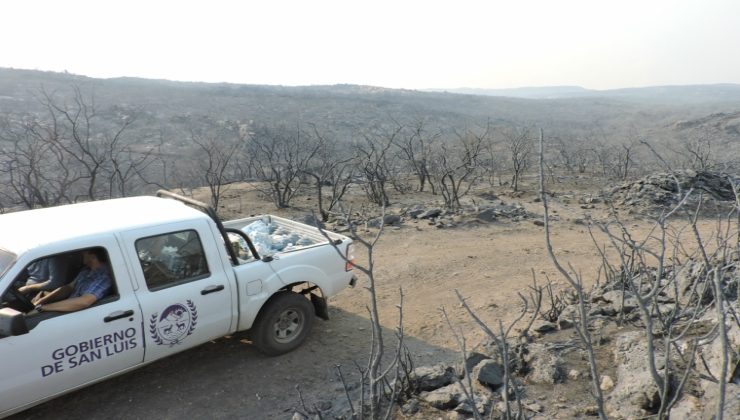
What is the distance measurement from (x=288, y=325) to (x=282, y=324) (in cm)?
8

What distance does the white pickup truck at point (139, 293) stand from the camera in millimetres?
3447

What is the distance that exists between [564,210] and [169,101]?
45547mm

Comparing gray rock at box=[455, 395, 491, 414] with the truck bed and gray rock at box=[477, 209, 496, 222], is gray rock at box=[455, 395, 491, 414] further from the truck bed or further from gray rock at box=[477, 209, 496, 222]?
gray rock at box=[477, 209, 496, 222]

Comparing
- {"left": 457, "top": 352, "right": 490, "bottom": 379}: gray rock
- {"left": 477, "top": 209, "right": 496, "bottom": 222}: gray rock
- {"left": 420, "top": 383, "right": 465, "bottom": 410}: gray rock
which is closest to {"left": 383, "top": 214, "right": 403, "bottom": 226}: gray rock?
{"left": 477, "top": 209, "right": 496, "bottom": 222}: gray rock

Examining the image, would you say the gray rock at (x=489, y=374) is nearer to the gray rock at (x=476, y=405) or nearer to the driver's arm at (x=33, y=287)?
the gray rock at (x=476, y=405)

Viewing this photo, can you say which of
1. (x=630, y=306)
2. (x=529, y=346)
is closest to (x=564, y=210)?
(x=630, y=306)

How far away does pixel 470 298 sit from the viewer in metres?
6.97

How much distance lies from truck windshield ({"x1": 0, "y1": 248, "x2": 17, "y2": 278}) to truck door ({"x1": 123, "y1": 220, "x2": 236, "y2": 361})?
0.76m

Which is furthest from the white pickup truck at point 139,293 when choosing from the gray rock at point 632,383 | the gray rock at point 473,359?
the gray rock at point 632,383

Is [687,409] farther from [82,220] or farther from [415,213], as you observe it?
[415,213]

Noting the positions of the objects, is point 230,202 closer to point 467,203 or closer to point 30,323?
point 467,203

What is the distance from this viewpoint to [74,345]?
3584mm

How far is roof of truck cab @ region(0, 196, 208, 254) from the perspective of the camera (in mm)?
3691

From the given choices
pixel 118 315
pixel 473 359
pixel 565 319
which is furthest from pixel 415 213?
pixel 118 315
